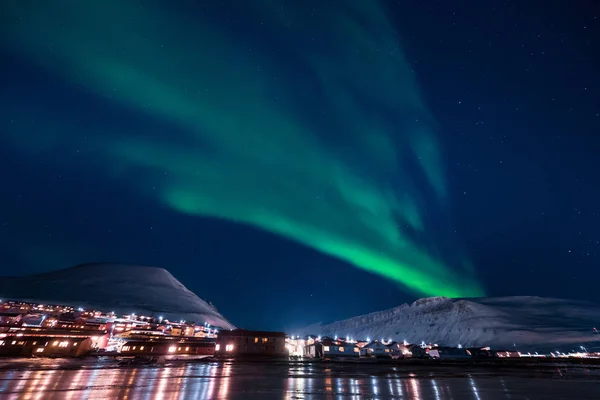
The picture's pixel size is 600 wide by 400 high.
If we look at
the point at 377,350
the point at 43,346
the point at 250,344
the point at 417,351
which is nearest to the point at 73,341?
the point at 43,346

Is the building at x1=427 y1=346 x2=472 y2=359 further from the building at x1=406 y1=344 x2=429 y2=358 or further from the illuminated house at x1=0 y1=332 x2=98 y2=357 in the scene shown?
the illuminated house at x1=0 y1=332 x2=98 y2=357

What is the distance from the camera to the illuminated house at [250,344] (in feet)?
269

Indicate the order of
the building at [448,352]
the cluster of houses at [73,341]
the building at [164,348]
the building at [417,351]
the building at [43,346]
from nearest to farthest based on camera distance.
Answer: the building at [43,346]
the cluster of houses at [73,341]
the building at [164,348]
the building at [448,352]
the building at [417,351]

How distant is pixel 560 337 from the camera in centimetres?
18912

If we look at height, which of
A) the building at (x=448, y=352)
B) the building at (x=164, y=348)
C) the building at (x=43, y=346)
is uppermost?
the building at (x=448, y=352)

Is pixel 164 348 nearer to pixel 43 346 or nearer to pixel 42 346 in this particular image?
pixel 43 346

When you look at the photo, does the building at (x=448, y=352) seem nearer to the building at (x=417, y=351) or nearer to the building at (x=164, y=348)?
the building at (x=417, y=351)

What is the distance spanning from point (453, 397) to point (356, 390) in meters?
6.15

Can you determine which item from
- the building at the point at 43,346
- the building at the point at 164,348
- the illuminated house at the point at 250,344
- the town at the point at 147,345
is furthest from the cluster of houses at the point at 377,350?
the building at the point at 43,346

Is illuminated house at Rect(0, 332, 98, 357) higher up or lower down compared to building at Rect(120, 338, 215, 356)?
lower down

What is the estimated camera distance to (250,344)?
8344 cm

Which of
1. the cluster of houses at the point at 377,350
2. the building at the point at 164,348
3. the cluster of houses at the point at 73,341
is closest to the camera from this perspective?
the cluster of houses at the point at 73,341

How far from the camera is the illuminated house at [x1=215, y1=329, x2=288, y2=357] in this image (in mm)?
82094

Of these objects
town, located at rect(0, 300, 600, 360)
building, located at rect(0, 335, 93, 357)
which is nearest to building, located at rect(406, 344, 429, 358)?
town, located at rect(0, 300, 600, 360)
